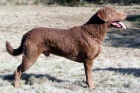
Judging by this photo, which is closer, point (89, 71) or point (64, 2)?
point (89, 71)

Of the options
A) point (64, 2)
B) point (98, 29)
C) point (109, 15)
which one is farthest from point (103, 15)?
point (64, 2)

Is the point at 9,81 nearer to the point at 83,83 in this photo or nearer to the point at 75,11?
the point at 83,83

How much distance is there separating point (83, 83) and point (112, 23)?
1487 mm

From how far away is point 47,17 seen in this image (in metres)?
21.0

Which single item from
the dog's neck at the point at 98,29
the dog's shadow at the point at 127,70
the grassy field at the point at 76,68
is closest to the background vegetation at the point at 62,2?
Answer: the grassy field at the point at 76,68

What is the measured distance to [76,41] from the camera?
309 inches

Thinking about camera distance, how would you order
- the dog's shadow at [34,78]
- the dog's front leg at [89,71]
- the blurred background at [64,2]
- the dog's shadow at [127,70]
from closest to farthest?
1. the dog's front leg at [89,71]
2. the dog's shadow at [34,78]
3. the dog's shadow at [127,70]
4. the blurred background at [64,2]

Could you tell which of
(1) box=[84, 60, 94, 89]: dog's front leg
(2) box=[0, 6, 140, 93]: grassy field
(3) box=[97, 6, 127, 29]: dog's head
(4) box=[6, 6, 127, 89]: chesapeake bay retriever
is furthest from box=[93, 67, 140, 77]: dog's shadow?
(3) box=[97, 6, 127, 29]: dog's head

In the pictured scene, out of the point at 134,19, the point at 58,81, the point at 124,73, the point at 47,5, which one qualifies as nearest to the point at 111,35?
the point at 134,19

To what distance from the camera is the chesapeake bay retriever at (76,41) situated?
25.5 feet

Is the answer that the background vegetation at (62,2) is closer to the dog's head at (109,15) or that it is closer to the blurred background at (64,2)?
the blurred background at (64,2)

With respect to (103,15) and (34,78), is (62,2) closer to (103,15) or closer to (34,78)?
(34,78)

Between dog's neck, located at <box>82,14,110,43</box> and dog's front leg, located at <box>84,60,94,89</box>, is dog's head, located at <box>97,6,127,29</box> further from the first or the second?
dog's front leg, located at <box>84,60,94,89</box>

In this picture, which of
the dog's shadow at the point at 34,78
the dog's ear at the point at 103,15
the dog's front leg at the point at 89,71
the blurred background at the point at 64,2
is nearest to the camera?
the dog's ear at the point at 103,15
